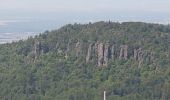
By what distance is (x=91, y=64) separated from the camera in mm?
61750

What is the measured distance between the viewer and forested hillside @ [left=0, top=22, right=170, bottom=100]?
2133 inches

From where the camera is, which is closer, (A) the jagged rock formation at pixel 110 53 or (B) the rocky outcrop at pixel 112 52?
(A) the jagged rock formation at pixel 110 53

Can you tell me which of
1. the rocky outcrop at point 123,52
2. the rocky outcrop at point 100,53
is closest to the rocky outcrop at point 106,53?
the rocky outcrop at point 100,53

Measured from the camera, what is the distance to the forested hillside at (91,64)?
178 ft

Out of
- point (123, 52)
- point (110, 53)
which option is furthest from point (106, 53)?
point (123, 52)

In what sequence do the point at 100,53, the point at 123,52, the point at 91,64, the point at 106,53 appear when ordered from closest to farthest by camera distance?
the point at 100,53
the point at 106,53
the point at 91,64
the point at 123,52

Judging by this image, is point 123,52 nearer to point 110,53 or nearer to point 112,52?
point 112,52

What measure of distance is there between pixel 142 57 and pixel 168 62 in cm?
192

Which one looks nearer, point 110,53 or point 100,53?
point 100,53

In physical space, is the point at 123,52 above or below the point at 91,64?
above

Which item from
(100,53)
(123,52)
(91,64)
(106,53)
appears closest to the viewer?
(100,53)

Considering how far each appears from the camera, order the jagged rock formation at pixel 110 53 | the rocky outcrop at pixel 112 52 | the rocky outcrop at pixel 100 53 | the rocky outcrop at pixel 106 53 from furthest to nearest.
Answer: the rocky outcrop at pixel 112 52 < the rocky outcrop at pixel 106 53 < the rocky outcrop at pixel 100 53 < the jagged rock formation at pixel 110 53

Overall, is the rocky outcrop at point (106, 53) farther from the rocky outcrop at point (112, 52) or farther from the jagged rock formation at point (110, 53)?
the rocky outcrop at point (112, 52)

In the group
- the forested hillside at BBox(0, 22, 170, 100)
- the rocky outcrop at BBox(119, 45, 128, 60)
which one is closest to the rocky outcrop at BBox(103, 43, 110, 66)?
the forested hillside at BBox(0, 22, 170, 100)
